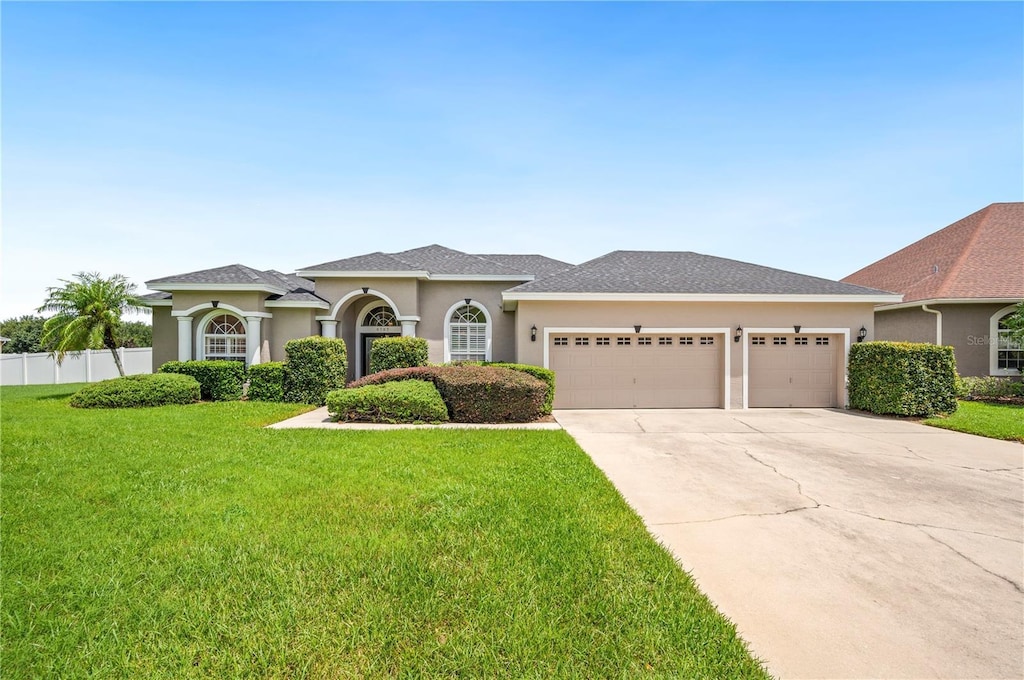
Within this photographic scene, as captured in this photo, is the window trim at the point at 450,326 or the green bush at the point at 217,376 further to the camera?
the window trim at the point at 450,326

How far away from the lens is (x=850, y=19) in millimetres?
9000

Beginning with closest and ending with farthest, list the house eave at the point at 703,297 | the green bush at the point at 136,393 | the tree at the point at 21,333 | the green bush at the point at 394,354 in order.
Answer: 1. the green bush at the point at 136,393
2. the house eave at the point at 703,297
3. the green bush at the point at 394,354
4. the tree at the point at 21,333

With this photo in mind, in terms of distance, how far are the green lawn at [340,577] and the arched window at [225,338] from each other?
9.67m

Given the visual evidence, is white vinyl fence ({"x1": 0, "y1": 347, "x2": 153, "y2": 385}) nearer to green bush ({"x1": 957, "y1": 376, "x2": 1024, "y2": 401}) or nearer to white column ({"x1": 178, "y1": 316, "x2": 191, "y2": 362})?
white column ({"x1": 178, "y1": 316, "x2": 191, "y2": 362})

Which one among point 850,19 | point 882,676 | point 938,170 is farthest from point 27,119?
point 938,170

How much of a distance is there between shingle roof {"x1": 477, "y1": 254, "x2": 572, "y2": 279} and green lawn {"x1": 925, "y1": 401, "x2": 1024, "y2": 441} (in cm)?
1170

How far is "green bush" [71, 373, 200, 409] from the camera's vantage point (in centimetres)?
1152

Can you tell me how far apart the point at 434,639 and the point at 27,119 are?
445 inches

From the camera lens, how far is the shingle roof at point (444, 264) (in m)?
14.8

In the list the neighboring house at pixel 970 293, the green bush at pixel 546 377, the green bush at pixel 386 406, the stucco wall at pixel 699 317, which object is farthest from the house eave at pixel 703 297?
the green bush at pixel 386 406

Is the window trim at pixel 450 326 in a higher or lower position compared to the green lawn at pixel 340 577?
higher

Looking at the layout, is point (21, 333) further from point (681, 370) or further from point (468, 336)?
point (681, 370)

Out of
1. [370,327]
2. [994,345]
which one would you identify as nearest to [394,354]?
[370,327]

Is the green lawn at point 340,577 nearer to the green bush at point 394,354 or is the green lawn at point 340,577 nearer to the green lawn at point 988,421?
the green bush at point 394,354
